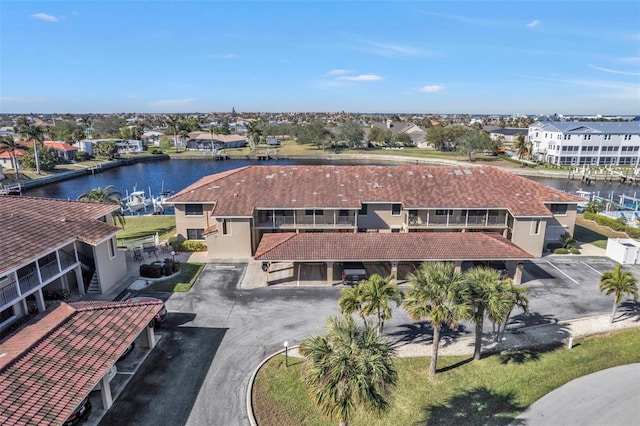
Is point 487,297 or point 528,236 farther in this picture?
point 528,236

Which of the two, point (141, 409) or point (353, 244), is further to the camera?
point (353, 244)

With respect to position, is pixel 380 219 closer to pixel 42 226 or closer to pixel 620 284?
pixel 620 284

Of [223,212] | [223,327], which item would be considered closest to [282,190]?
[223,212]

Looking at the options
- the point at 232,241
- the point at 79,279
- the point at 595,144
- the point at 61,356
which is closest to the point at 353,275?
the point at 232,241

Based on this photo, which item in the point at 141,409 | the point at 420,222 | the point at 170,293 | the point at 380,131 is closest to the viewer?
the point at 141,409

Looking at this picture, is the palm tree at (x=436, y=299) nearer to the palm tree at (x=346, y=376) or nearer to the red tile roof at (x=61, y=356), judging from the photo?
the palm tree at (x=346, y=376)

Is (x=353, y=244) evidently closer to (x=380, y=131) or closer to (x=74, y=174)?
(x=74, y=174)
